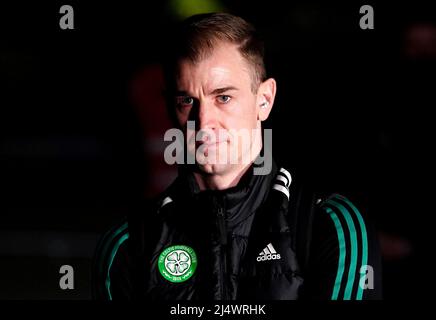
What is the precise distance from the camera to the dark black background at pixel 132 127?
245 centimetres

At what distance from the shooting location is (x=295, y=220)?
178cm

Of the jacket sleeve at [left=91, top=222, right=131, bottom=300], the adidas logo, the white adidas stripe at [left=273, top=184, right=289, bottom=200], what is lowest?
the jacket sleeve at [left=91, top=222, right=131, bottom=300]

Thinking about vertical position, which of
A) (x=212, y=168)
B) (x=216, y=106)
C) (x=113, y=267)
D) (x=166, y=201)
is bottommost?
(x=113, y=267)

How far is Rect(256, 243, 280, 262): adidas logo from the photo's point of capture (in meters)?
1.75

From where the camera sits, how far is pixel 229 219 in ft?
6.25

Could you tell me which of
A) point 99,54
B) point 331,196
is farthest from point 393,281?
point 99,54

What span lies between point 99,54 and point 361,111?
2.55 meters

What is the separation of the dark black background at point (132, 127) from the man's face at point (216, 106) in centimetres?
59

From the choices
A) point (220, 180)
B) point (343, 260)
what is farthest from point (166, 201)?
point (343, 260)

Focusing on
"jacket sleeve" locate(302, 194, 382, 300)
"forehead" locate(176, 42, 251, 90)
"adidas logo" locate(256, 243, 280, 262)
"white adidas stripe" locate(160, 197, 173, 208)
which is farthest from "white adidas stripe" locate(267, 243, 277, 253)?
"forehead" locate(176, 42, 251, 90)

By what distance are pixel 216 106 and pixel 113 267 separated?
64cm

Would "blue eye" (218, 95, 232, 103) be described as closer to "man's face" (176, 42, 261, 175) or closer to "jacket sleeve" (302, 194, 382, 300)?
"man's face" (176, 42, 261, 175)

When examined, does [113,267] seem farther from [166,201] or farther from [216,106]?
[216,106]

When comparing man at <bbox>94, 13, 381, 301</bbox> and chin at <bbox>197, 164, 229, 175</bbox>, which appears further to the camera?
chin at <bbox>197, 164, 229, 175</bbox>
